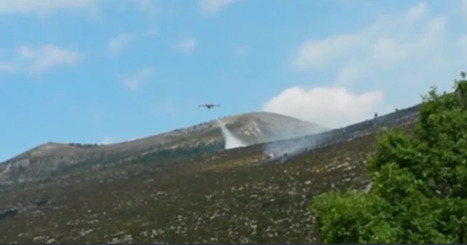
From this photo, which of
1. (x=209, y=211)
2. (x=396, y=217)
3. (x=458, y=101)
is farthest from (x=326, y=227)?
(x=209, y=211)

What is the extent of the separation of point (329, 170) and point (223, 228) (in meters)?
25.6

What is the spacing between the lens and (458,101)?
114 ft

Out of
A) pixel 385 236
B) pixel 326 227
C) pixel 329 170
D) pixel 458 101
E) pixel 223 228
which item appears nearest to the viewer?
pixel 385 236

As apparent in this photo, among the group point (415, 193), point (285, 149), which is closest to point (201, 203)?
point (285, 149)

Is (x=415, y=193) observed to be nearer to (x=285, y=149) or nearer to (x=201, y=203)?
(x=201, y=203)

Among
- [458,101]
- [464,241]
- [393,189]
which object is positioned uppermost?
[458,101]

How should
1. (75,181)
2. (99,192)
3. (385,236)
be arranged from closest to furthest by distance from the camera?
1. (385,236)
2. (99,192)
3. (75,181)

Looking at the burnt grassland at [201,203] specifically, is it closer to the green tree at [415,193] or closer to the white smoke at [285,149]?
the white smoke at [285,149]

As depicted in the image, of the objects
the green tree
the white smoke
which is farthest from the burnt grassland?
the green tree

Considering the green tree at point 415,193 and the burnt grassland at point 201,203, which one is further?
the burnt grassland at point 201,203

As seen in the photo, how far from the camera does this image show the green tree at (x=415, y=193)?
29438 mm

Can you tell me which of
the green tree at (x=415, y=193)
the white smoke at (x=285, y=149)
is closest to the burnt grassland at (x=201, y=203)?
the white smoke at (x=285, y=149)

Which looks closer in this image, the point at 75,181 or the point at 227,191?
the point at 227,191

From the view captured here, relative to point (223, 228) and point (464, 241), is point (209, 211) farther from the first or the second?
point (464, 241)
